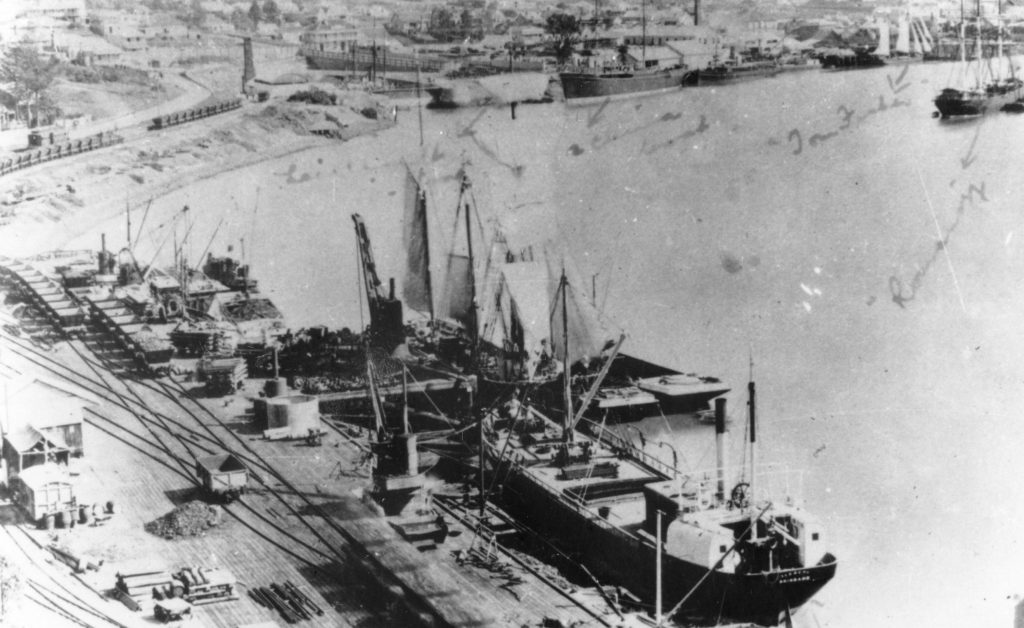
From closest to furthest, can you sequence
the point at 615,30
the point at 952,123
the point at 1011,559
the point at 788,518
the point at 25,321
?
the point at 788,518, the point at 1011,559, the point at 25,321, the point at 615,30, the point at 952,123

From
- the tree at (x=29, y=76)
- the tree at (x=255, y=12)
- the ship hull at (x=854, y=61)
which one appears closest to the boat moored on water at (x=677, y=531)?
the tree at (x=255, y=12)

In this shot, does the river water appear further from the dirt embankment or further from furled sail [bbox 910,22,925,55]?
furled sail [bbox 910,22,925,55]

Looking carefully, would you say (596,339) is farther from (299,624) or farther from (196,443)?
(299,624)

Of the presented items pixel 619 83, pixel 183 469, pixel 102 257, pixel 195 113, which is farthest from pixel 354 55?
pixel 183 469

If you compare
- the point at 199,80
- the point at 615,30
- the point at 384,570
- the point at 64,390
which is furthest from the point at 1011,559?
the point at 199,80

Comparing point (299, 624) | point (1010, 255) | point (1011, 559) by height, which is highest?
point (1010, 255)

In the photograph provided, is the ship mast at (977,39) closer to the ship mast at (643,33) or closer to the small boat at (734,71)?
the small boat at (734,71)

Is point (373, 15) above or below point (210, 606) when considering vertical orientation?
above
